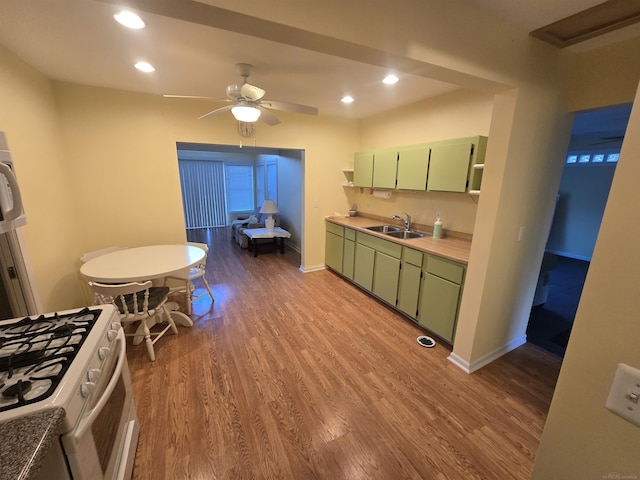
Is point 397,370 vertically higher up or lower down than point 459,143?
lower down

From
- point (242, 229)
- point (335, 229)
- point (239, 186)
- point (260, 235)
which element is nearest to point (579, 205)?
point (335, 229)

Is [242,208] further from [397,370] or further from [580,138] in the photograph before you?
[580,138]

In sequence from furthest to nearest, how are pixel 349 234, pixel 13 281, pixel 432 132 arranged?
pixel 349 234 < pixel 432 132 < pixel 13 281

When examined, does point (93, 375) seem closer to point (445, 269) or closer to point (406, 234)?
point (445, 269)

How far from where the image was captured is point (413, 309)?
9.07ft

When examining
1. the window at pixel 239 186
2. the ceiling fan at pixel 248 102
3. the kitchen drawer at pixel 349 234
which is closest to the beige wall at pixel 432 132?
the kitchen drawer at pixel 349 234

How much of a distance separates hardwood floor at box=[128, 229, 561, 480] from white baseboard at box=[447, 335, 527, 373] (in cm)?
5

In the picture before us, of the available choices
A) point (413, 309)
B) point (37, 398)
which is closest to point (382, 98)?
point (413, 309)

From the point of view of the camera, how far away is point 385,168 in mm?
3414

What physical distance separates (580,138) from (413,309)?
5.58 metres

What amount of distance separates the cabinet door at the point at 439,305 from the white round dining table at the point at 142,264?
231 cm

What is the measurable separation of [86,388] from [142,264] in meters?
1.78

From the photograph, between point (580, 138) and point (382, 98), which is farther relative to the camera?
point (580, 138)

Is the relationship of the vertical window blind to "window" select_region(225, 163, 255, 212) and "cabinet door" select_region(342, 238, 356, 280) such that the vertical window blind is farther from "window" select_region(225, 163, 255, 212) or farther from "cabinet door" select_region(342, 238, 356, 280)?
"cabinet door" select_region(342, 238, 356, 280)
